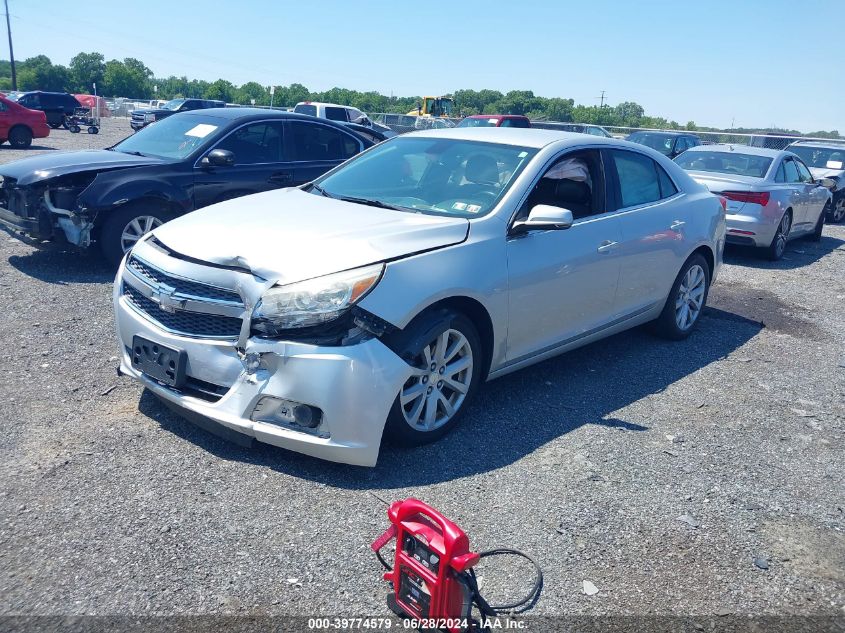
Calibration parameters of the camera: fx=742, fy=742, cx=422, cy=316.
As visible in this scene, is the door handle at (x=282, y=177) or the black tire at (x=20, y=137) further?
the black tire at (x=20, y=137)

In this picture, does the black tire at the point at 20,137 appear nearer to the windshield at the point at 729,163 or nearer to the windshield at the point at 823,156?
the windshield at the point at 729,163

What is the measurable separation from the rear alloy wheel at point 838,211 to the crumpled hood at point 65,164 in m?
13.9

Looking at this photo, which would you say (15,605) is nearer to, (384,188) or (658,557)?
(658,557)

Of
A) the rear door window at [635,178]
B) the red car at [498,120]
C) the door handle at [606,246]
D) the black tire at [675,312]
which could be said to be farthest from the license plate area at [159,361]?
the red car at [498,120]

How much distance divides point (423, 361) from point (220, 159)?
14.9ft

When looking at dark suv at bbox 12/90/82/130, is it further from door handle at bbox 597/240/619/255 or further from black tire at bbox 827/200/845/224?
door handle at bbox 597/240/619/255

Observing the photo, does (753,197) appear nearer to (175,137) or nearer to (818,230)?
(818,230)

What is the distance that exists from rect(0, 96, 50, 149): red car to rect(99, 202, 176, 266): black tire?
17.9 metres

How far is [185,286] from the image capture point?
12.9 ft

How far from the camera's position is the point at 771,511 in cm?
378

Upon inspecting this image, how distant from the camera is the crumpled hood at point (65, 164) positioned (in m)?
7.17

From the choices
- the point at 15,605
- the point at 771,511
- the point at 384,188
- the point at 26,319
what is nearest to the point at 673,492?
the point at 771,511

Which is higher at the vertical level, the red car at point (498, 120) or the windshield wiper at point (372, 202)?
the red car at point (498, 120)

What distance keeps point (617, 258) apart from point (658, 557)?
246cm
